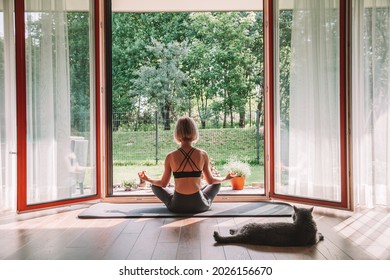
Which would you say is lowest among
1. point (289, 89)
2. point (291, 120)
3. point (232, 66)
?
point (291, 120)

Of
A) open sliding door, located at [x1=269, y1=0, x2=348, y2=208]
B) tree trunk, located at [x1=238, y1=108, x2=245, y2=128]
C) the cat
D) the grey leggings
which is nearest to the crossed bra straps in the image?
the grey leggings

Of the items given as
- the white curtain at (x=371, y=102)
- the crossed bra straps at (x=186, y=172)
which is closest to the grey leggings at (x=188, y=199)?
the crossed bra straps at (x=186, y=172)

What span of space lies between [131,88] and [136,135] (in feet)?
10.4

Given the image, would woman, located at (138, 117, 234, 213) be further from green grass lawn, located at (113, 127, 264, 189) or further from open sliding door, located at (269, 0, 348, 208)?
green grass lawn, located at (113, 127, 264, 189)

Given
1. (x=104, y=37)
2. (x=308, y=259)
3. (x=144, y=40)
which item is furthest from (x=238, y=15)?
(x=308, y=259)

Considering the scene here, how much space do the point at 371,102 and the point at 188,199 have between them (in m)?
2.04

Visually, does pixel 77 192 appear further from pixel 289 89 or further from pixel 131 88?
pixel 131 88

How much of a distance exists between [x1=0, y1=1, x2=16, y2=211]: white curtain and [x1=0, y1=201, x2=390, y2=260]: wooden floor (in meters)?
0.31

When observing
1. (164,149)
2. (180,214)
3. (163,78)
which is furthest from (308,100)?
(163,78)

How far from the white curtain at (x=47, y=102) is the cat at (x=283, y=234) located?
2066 mm

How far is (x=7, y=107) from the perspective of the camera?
394cm

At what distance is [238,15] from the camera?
1181 cm

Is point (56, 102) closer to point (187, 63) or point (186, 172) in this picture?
point (186, 172)
